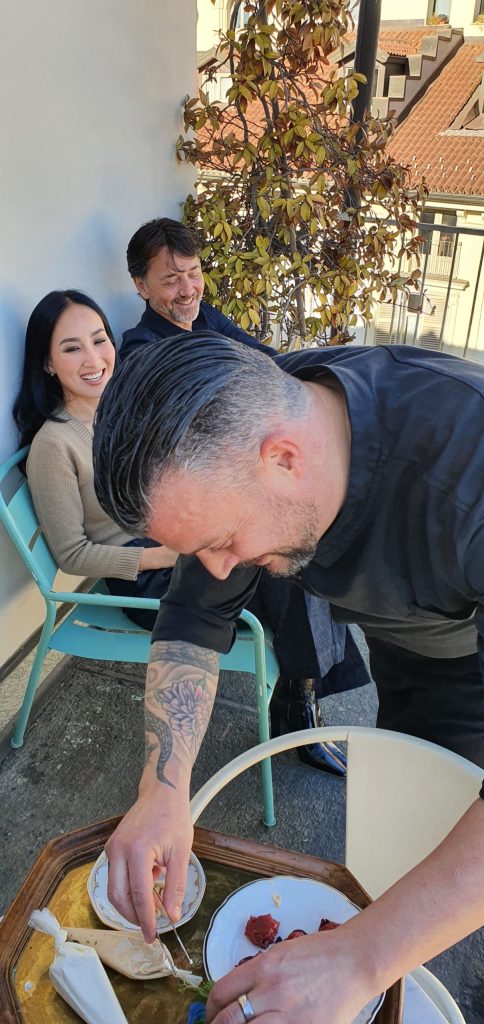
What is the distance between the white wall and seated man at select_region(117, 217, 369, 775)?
192 millimetres

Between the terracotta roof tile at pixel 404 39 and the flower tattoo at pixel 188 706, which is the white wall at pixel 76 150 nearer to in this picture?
the flower tattoo at pixel 188 706

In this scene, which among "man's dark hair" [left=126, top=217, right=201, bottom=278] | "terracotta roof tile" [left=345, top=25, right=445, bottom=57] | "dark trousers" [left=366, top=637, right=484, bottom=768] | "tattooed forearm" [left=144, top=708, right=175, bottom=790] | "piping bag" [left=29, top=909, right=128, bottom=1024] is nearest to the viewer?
"piping bag" [left=29, top=909, right=128, bottom=1024]

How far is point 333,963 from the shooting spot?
2.65ft

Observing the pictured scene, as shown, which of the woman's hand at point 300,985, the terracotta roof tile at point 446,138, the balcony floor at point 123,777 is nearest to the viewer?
the woman's hand at point 300,985

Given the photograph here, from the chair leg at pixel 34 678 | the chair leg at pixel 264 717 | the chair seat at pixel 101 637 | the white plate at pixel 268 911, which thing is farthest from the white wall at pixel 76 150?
the white plate at pixel 268 911

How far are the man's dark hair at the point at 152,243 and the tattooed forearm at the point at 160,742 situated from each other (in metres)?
2.06

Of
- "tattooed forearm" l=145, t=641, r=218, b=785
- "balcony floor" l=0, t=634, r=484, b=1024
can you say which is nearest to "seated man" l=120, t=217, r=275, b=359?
"balcony floor" l=0, t=634, r=484, b=1024

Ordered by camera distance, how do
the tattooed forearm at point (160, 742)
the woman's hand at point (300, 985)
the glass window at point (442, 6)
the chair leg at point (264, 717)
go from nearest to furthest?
1. the woman's hand at point (300, 985)
2. the tattooed forearm at point (160, 742)
3. the chair leg at point (264, 717)
4. the glass window at point (442, 6)

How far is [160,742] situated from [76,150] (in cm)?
211

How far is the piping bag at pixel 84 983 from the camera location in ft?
2.91

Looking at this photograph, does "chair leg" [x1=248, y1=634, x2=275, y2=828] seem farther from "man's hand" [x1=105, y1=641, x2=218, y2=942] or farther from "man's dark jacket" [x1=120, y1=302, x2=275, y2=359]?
"man's dark jacket" [x1=120, y1=302, x2=275, y2=359]

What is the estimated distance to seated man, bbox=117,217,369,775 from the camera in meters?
2.05

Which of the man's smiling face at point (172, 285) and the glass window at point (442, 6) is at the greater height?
the glass window at point (442, 6)

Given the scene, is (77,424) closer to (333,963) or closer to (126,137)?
(126,137)
